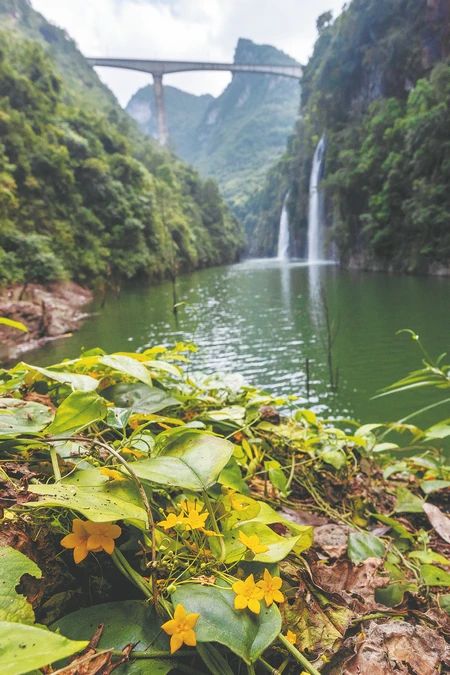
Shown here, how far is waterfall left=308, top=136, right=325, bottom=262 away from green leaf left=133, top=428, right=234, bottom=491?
38047 mm

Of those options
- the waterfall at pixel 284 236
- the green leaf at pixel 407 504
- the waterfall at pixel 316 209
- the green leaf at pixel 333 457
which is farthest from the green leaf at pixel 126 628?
the waterfall at pixel 284 236

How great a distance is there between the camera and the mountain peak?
154 meters

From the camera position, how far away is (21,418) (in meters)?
0.84

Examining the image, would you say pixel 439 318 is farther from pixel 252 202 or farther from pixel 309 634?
pixel 252 202

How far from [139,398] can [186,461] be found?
524mm

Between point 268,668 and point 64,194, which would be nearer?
point 268,668

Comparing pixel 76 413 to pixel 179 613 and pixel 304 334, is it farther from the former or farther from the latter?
pixel 304 334

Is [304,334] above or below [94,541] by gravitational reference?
below

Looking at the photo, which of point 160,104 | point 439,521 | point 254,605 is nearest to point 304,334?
point 439,521

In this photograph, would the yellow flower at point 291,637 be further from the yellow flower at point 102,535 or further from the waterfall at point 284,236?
the waterfall at point 284,236

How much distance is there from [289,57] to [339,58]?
151944 millimetres

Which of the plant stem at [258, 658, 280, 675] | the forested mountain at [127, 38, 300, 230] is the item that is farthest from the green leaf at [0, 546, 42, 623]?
the forested mountain at [127, 38, 300, 230]

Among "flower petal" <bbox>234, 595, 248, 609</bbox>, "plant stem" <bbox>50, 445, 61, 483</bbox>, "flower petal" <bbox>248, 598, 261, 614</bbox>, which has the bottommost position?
"flower petal" <bbox>248, 598, 261, 614</bbox>

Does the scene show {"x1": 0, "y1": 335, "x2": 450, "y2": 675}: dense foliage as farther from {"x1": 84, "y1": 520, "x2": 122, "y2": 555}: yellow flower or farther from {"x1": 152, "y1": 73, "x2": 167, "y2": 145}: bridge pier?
{"x1": 152, "y1": 73, "x2": 167, "y2": 145}: bridge pier
